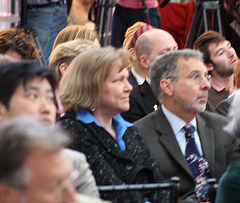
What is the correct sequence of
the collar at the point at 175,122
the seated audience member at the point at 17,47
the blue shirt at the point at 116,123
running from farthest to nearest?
the seated audience member at the point at 17,47 < the collar at the point at 175,122 < the blue shirt at the point at 116,123

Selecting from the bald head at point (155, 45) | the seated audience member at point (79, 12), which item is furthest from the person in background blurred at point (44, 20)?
the bald head at point (155, 45)

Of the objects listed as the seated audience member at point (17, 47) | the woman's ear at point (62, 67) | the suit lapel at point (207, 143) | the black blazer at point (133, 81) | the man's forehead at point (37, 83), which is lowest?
the black blazer at point (133, 81)

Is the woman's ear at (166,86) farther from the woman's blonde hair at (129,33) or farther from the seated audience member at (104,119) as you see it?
the woman's blonde hair at (129,33)

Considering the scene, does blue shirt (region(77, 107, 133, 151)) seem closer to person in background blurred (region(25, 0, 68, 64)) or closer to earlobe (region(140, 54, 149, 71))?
earlobe (region(140, 54, 149, 71))

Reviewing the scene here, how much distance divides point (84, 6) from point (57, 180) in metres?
4.25

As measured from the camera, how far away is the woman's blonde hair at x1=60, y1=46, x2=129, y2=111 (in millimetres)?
3260

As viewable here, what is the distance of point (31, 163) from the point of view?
1702 mm

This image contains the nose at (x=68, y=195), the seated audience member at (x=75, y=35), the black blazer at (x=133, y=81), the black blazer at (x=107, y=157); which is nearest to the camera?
the nose at (x=68, y=195)

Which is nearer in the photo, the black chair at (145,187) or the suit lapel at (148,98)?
the black chair at (145,187)

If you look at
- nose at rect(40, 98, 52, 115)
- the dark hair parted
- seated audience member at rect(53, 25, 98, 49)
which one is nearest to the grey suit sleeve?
nose at rect(40, 98, 52, 115)

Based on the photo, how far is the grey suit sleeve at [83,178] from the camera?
253 centimetres

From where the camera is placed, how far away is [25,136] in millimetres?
1691

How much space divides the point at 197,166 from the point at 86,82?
88 centimetres

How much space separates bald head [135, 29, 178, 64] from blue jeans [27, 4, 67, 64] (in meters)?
0.90
